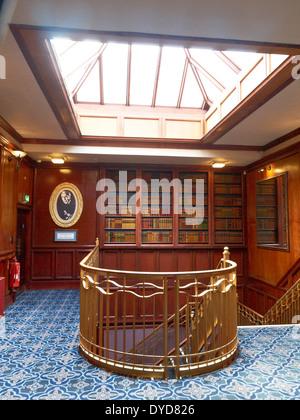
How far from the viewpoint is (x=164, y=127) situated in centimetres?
559

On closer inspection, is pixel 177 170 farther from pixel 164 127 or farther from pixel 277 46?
pixel 277 46

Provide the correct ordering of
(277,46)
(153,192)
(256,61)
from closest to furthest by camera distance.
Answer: (277,46), (256,61), (153,192)

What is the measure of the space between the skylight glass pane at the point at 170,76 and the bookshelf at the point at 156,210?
1661 millimetres

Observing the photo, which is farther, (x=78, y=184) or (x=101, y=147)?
(x=78, y=184)

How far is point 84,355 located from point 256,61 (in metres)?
4.14

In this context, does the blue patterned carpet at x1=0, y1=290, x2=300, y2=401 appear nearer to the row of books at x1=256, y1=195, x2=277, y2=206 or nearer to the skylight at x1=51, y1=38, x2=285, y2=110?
the row of books at x1=256, y1=195, x2=277, y2=206

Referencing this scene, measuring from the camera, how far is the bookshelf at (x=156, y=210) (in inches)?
254

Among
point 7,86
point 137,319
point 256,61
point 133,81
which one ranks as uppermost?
point 133,81

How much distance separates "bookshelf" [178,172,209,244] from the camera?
21.6 ft

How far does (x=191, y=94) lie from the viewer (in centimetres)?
579

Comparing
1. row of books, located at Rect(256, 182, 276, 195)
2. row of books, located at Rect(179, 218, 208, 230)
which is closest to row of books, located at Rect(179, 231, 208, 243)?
row of books, located at Rect(179, 218, 208, 230)

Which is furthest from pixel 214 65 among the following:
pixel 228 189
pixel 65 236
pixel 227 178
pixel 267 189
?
pixel 65 236

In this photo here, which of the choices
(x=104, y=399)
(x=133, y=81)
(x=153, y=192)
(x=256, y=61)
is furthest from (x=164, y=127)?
(x=104, y=399)

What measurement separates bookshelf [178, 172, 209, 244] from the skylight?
1798 mm
